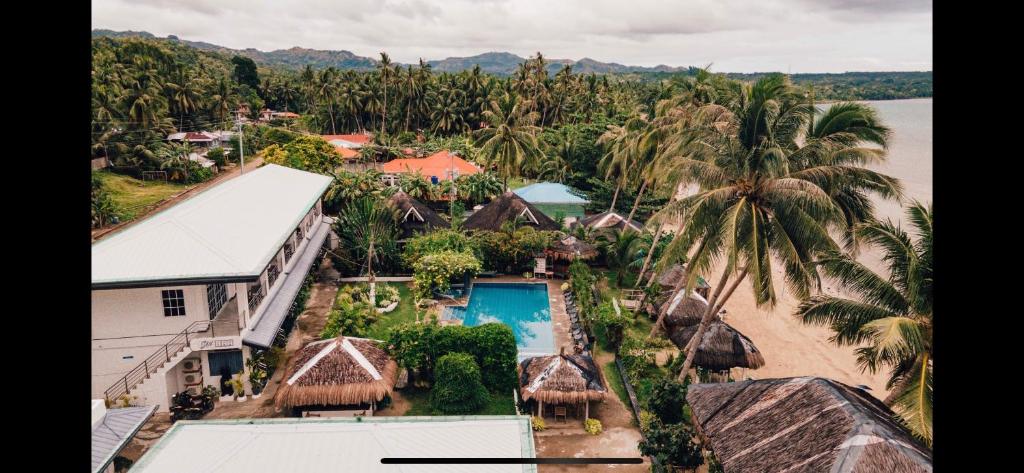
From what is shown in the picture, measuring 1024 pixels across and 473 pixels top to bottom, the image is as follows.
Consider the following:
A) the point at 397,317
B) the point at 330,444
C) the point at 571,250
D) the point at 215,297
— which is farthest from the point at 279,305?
the point at 571,250

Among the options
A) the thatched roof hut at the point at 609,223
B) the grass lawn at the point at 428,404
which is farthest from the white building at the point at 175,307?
the thatched roof hut at the point at 609,223

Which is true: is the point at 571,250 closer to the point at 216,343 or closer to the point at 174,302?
the point at 216,343

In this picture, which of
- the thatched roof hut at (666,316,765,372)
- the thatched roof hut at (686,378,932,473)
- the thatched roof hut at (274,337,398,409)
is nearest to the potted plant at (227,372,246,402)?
the thatched roof hut at (274,337,398,409)

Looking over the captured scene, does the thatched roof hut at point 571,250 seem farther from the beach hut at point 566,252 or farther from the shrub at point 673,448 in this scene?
the shrub at point 673,448

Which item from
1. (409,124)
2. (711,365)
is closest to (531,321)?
(711,365)
